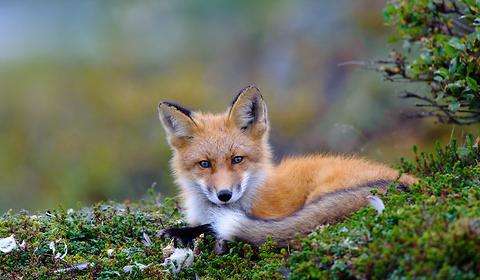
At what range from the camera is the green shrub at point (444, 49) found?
17.3 feet

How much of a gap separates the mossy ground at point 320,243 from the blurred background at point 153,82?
470cm

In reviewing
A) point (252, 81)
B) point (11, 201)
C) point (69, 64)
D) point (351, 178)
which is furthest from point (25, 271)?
point (69, 64)

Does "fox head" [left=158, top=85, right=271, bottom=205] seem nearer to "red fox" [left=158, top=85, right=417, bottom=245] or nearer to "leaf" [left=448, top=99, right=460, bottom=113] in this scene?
"red fox" [left=158, top=85, right=417, bottom=245]

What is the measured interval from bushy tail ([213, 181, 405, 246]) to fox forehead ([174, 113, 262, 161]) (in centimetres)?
75

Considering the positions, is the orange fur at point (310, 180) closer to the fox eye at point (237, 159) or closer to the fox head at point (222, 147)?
the fox head at point (222, 147)

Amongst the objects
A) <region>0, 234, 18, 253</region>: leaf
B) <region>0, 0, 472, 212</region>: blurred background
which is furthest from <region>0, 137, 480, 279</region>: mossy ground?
<region>0, 0, 472, 212</region>: blurred background

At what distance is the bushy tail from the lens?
4.52m

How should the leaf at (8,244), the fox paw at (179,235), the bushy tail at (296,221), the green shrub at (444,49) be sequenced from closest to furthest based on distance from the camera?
the bushy tail at (296,221), the leaf at (8,244), the fox paw at (179,235), the green shrub at (444,49)

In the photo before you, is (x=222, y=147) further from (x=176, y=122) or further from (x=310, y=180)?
(x=310, y=180)

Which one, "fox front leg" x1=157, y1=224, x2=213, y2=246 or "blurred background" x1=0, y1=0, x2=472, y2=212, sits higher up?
"blurred background" x1=0, y1=0, x2=472, y2=212

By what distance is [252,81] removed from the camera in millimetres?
12094

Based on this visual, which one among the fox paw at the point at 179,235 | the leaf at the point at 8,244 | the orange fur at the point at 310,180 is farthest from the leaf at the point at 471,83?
the leaf at the point at 8,244

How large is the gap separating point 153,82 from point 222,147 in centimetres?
739

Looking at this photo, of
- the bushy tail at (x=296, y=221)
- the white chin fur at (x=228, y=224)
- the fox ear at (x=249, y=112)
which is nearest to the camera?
the bushy tail at (x=296, y=221)
